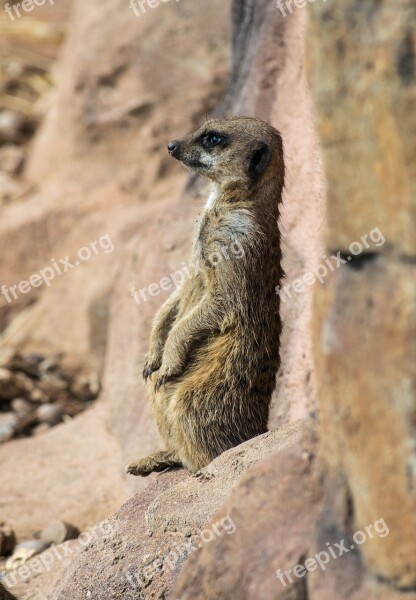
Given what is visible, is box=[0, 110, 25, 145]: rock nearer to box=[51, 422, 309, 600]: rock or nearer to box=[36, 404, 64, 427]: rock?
box=[36, 404, 64, 427]: rock

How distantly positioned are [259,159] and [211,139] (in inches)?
8.3

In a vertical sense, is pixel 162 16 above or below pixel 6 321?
above

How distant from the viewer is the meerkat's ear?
3.62 metres

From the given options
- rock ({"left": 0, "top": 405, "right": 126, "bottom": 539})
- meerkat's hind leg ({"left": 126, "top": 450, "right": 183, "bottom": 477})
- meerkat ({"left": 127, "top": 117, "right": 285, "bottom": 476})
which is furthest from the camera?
rock ({"left": 0, "top": 405, "right": 126, "bottom": 539})

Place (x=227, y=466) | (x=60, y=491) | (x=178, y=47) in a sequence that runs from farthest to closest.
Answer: (x=178, y=47)
(x=60, y=491)
(x=227, y=466)

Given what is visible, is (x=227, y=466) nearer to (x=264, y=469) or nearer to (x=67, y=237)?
(x=264, y=469)

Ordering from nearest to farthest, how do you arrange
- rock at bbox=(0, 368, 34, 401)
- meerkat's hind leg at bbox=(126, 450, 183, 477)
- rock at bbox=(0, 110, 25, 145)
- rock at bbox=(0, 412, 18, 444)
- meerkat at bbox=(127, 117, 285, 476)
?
meerkat at bbox=(127, 117, 285, 476) < meerkat's hind leg at bbox=(126, 450, 183, 477) < rock at bbox=(0, 412, 18, 444) < rock at bbox=(0, 368, 34, 401) < rock at bbox=(0, 110, 25, 145)

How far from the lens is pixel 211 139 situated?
369cm

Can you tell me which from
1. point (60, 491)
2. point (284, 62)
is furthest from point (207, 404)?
point (284, 62)

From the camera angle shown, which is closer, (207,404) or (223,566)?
(223,566)

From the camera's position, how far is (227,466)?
3.09 metres

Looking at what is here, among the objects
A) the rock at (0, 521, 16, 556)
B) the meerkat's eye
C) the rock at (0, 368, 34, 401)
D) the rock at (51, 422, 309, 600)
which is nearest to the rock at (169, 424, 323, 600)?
the rock at (51, 422, 309, 600)

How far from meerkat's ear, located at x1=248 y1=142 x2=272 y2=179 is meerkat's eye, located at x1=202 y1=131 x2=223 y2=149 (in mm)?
157

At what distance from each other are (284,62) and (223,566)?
3.46 meters
